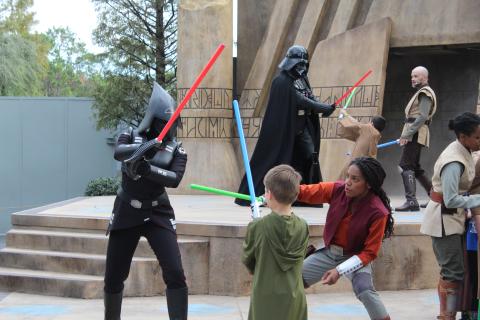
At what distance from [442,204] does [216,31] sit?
8059 millimetres

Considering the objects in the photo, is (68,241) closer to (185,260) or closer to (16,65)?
(185,260)

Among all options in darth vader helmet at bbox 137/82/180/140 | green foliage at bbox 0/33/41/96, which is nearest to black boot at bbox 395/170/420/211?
darth vader helmet at bbox 137/82/180/140

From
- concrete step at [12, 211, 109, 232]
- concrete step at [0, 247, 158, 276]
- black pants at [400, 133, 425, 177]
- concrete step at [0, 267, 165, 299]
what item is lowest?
concrete step at [0, 267, 165, 299]

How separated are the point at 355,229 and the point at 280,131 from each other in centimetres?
479

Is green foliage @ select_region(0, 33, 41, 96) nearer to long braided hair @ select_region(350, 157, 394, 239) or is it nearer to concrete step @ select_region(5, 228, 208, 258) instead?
concrete step @ select_region(5, 228, 208, 258)

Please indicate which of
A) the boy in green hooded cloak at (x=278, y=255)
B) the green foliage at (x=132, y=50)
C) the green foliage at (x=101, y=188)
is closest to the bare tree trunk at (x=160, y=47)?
the green foliage at (x=132, y=50)

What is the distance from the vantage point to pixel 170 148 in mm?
5738

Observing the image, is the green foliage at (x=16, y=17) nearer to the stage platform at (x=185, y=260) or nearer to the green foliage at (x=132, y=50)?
the green foliage at (x=132, y=50)

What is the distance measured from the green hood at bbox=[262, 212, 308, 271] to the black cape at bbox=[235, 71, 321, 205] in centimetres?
531

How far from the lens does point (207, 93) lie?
529 inches

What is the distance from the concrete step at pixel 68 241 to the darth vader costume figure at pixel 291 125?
6.86 ft

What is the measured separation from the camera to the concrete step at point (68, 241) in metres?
7.94

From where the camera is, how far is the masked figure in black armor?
5.58 m

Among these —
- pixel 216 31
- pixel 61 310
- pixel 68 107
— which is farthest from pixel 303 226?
pixel 68 107
